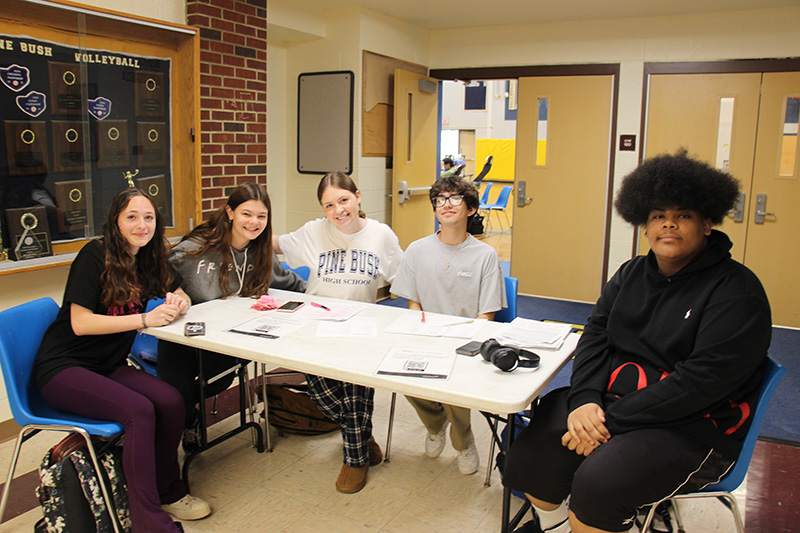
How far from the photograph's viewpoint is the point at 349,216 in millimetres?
2703

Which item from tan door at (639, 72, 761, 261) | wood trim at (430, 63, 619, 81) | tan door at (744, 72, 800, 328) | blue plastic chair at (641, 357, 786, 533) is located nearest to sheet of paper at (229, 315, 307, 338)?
blue plastic chair at (641, 357, 786, 533)

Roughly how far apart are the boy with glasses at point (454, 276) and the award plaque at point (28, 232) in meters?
1.61

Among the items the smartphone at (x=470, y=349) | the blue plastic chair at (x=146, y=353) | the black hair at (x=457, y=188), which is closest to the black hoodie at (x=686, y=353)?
the smartphone at (x=470, y=349)

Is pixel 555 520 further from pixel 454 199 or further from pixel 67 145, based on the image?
pixel 67 145

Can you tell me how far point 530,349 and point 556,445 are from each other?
0.34 metres

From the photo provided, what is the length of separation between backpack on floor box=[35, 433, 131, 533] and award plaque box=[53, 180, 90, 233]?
125 centimetres

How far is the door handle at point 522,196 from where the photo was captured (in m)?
5.76

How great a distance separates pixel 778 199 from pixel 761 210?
0.47 feet

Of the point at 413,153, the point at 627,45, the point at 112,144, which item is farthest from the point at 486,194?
A: the point at 112,144

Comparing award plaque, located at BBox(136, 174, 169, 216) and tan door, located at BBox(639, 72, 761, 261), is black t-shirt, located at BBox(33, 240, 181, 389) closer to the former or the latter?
award plaque, located at BBox(136, 174, 169, 216)

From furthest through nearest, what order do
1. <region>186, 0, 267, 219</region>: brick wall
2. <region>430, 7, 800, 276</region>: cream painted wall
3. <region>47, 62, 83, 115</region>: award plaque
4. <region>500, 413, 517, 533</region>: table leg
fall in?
<region>430, 7, 800, 276</region>: cream painted wall < <region>186, 0, 267, 219</region>: brick wall < <region>47, 62, 83, 115</region>: award plaque < <region>500, 413, 517, 533</region>: table leg

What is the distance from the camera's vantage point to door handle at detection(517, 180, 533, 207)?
576 centimetres

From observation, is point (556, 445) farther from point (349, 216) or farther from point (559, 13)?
point (559, 13)

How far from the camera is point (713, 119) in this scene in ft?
16.7
